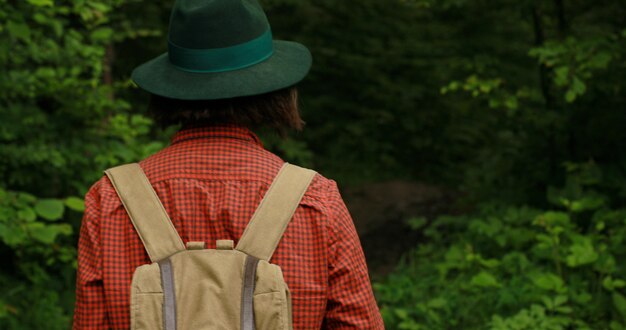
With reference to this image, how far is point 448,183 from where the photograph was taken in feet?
32.2

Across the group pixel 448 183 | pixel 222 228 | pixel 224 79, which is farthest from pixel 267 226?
pixel 448 183

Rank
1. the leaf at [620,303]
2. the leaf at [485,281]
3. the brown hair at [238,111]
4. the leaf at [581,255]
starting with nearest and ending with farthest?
the brown hair at [238,111] → the leaf at [620,303] → the leaf at [581,255] → the leaf at [485,281]

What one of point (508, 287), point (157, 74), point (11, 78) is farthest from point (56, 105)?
point (157, 74)

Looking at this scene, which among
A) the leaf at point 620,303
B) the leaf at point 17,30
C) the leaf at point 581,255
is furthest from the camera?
the leaf at point 581,255

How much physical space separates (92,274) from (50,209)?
2.17 meters

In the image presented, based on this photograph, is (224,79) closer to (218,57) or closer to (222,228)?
(218,57)

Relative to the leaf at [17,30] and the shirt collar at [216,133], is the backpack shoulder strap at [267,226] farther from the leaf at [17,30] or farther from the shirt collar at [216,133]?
the leaf at [17,30]

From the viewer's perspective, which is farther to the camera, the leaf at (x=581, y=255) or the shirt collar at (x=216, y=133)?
the leaf at (x=581, y=255)

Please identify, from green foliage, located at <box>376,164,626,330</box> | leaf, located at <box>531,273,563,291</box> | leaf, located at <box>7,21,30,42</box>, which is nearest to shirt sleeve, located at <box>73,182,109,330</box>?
leaf, located at <box>7,21,30,42</box>

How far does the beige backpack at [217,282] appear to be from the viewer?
5.90 feet

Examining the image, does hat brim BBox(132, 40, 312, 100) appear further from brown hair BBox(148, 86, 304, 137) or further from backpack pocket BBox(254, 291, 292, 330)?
Answer: backpack pocket BBox(254, 291, 292, 330)

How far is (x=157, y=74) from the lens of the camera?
2.00 m

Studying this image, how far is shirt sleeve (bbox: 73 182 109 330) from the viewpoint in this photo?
192 cm

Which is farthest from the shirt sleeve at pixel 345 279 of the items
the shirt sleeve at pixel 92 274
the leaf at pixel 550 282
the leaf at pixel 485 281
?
the leaf at pixel 485 281
